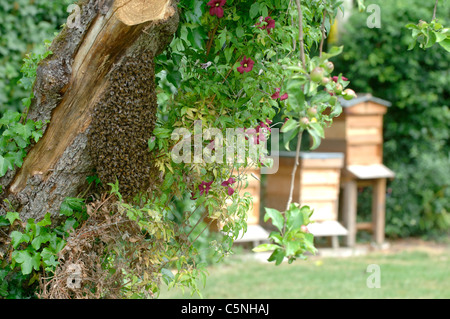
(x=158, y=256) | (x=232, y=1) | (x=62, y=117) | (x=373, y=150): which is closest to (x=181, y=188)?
(x=158, y=256)

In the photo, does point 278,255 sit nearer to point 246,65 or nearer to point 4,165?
point 246,65

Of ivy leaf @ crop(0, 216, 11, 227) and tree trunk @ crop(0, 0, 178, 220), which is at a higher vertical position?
tree trunk @ crop(0, 0, 178, 220)

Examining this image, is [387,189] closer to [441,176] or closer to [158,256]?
[441,176]

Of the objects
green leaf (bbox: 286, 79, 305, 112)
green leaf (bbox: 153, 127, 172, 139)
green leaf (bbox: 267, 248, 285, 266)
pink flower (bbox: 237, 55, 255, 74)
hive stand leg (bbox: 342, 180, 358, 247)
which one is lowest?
hive stand leg (bbox: 342, 180, 358, 247)

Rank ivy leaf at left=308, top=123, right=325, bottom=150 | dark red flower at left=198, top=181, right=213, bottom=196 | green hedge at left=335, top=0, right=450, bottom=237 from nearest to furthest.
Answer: ivy leaf at left=308, top=123, right=325, bottom=150
dark red flower at left=198, top=181, right=213, bottom=196
green hedge at left=335, top=0, right=450, bottom=237

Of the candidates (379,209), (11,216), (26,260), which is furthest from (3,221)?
(379,209)

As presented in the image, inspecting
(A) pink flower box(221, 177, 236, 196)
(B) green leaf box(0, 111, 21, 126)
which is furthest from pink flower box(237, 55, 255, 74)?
(B) green leaf box(0, 111, 21, 126)

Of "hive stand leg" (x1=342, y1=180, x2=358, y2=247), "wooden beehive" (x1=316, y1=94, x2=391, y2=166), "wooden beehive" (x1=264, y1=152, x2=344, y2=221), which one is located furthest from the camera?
"hive stand leg" (x1=342, y1=180, x2=358, y2=247)

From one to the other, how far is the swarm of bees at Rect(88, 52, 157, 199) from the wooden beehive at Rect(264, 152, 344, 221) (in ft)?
10.9

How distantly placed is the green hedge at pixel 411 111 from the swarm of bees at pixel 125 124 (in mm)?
4751

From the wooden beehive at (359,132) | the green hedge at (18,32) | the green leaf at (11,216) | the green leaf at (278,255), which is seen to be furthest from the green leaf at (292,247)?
the wooden beehive at (359,132)

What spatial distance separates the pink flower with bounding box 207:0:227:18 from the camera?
7.01 ft

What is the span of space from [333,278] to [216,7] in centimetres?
325

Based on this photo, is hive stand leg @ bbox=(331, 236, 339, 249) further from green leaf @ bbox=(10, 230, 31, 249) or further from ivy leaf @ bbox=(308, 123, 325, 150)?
ivy leaf @ bbox=(308, 123, 325, 150)
